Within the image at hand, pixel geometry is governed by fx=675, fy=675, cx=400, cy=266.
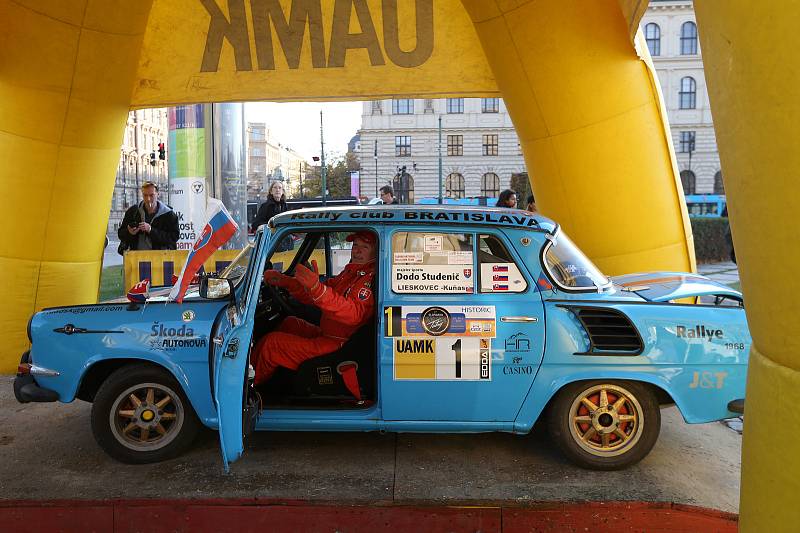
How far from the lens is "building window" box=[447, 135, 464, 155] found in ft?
230

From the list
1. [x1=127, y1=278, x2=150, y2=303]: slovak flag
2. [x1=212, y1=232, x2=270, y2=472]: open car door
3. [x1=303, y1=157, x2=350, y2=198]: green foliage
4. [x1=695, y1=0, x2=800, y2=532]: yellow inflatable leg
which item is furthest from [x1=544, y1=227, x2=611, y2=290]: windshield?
[x1=303, y1=157, x2=350, y2=198]: green foliage

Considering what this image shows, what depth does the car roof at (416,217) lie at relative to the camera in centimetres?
453

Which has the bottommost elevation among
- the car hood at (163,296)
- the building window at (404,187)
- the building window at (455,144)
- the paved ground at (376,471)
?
the paved ground at (376,471)

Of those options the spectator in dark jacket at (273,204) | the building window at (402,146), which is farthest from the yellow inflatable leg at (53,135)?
the building window at (402,146)

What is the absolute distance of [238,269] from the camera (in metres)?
4.86

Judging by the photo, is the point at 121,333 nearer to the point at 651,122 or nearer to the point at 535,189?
the point at 535,189

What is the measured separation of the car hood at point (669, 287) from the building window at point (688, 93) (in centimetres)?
6419

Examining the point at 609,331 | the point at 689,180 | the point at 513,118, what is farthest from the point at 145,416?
the point at 689,180

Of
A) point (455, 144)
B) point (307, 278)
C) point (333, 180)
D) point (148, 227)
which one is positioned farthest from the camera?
point (455, 144)

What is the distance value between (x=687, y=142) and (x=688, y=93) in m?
4.55

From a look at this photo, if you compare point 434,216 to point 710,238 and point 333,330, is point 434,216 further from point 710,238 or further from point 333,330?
point 710,238

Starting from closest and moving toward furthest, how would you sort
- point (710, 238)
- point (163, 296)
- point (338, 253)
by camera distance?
point (163, 296) → point (338, 253) → point (710, 238)

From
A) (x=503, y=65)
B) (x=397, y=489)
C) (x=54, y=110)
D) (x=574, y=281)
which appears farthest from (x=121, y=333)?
(x=503, y=65)

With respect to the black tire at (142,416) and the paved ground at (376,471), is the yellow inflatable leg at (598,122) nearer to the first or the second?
the paved ground at (376,471)
